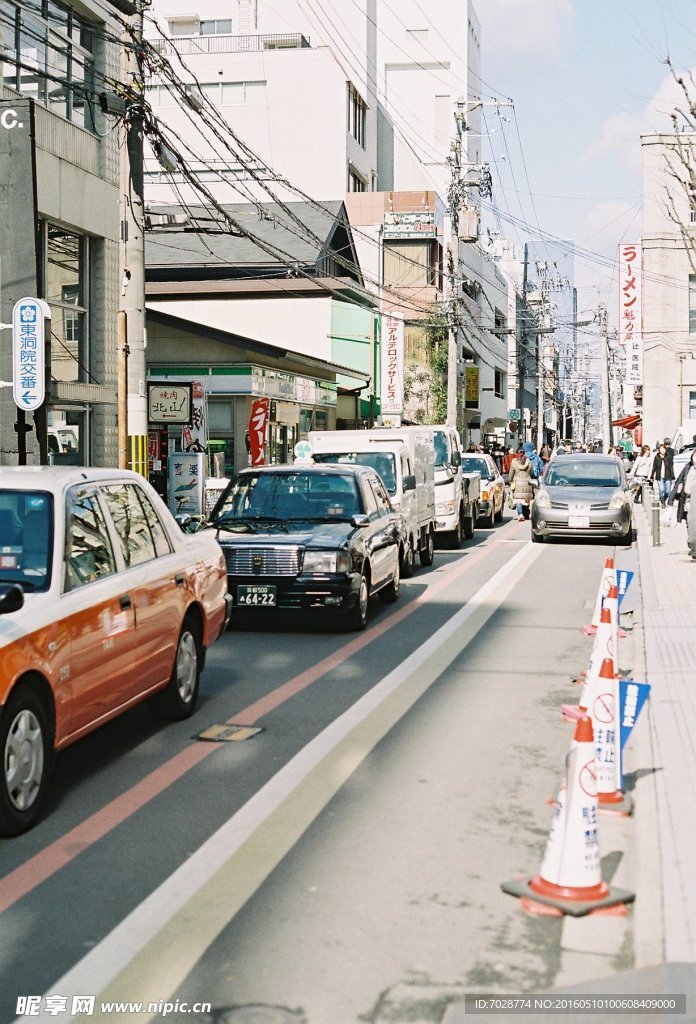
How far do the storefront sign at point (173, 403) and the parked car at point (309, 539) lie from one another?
843cm

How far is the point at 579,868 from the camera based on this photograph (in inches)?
191

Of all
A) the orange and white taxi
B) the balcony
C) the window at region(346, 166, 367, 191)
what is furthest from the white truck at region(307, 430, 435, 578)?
the balcony

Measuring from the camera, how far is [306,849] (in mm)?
5656

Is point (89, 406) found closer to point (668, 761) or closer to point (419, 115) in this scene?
point (668, 761)

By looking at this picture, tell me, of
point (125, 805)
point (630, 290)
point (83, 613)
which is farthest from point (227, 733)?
point (630, 290)

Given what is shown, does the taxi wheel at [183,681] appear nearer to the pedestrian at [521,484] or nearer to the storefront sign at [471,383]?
the pedestrian at [521,484]

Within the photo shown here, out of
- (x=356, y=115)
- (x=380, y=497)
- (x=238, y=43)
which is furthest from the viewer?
(x=238, y=43)

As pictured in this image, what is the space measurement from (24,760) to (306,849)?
4.59 feet

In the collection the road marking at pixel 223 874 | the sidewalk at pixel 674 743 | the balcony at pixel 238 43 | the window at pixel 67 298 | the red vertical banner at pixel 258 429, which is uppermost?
the balcony at pixel 238 43

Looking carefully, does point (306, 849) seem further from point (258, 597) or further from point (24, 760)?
point (258, 597)

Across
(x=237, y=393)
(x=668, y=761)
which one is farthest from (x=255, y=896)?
(x=237, y=393)

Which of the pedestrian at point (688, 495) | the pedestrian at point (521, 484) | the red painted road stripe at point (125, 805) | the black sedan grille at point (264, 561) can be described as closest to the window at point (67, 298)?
the black sedan grille at point (264, 561)

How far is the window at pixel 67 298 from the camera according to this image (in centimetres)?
2127

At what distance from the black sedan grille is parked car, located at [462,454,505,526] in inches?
666
